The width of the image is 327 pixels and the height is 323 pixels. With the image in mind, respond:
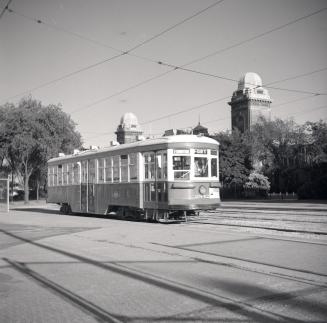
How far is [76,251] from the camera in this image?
35.1 feet

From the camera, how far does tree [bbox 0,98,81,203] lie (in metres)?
→ 44.9

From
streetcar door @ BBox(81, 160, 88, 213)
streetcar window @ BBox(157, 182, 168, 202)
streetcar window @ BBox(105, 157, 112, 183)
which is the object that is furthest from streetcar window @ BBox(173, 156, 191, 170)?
streetcar door @ BBox(81, 160, 88, 213)

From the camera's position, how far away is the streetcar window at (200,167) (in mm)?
17641

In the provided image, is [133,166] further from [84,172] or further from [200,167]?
[84,172]

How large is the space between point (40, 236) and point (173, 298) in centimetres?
877

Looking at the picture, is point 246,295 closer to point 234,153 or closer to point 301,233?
point 301,233

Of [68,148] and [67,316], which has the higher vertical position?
[68,148]

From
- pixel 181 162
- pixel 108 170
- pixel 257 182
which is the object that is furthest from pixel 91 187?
pixel 257 182

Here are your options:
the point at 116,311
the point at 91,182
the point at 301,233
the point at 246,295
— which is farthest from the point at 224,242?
the point at 91,182

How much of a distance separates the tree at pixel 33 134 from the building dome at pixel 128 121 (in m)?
90.7

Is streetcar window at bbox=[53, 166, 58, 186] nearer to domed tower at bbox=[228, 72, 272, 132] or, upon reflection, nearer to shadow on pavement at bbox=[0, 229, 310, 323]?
shadow on pavement at bbox=[0, 229, 310, 323]

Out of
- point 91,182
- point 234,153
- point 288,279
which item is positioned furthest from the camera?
point 234,153

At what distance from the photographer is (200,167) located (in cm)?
1777

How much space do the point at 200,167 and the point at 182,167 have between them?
2.62 feet
